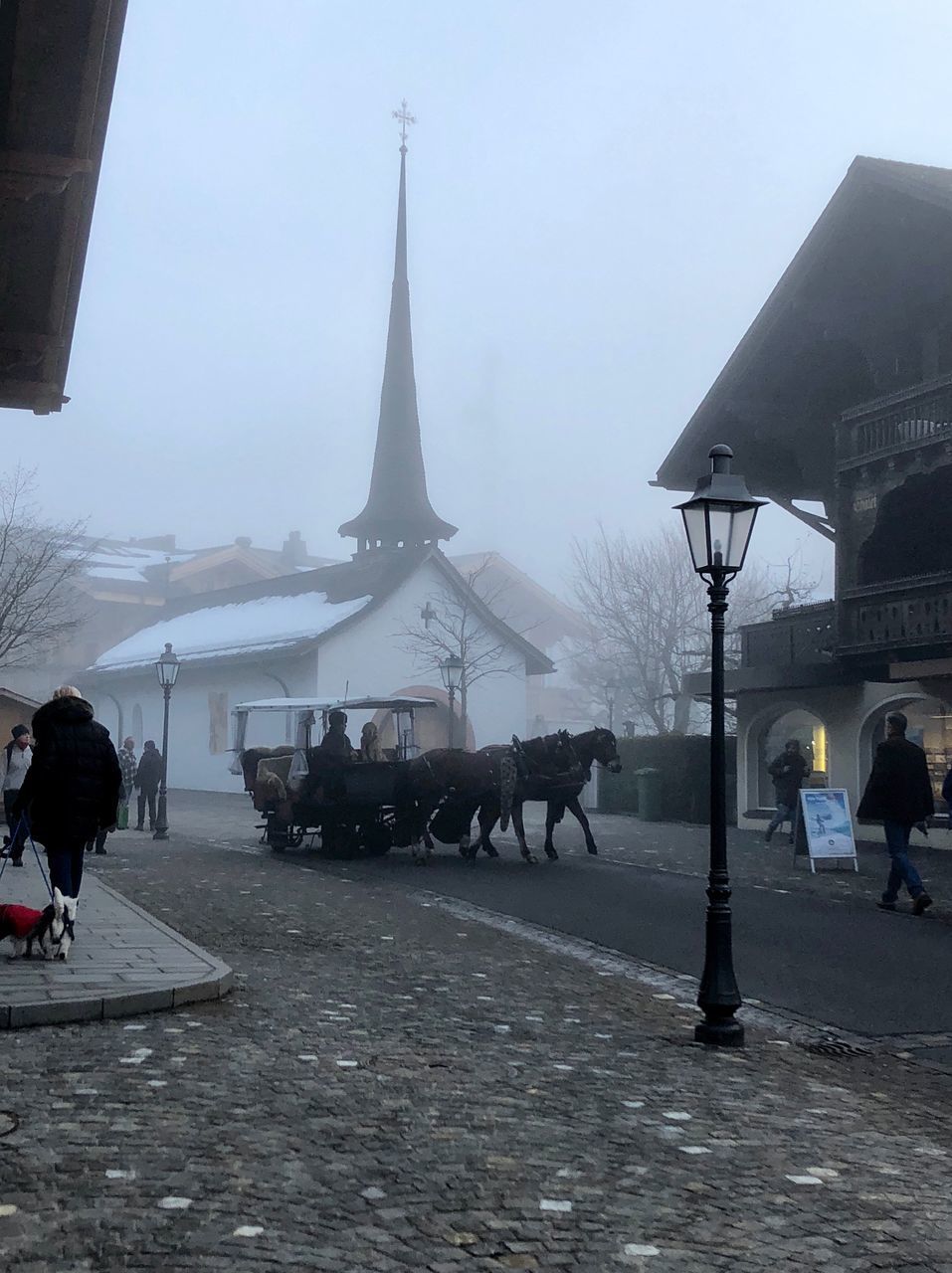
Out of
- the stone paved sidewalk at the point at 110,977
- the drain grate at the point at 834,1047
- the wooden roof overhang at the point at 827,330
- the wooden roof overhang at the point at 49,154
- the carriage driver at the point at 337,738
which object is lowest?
the drain grate at the point at 834,1047

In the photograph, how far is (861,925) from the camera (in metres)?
13.1

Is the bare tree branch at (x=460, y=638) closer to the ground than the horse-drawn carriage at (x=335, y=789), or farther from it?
farther from it

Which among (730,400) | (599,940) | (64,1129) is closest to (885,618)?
(730,400)

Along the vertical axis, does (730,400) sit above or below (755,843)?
above

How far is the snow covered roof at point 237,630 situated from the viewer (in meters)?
44.7

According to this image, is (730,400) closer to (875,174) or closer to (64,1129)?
(875,174)

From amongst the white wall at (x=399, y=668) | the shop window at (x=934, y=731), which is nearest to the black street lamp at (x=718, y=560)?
the shop window at (x=934, y=731)

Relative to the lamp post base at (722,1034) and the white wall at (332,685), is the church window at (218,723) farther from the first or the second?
the lamp post base at (722,1034)

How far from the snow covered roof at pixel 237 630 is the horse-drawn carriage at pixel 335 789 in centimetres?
2020

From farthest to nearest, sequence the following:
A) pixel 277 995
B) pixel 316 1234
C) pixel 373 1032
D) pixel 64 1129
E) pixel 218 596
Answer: pixel 218 596
pixel 277 995
pixel 373 1032
pixel 64 1129
pixel 316 1234

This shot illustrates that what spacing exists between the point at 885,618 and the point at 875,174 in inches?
295

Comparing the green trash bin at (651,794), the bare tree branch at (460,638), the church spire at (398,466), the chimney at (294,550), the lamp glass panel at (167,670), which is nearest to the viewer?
the lamp glass panel at (167,670)

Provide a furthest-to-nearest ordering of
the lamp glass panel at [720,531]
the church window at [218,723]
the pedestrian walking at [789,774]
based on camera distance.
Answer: the church window at [218,723]
the pedestrian walking at [789,774]
the lamp glass panel at [720,531]

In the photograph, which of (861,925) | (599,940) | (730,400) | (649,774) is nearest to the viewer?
(599,940)
